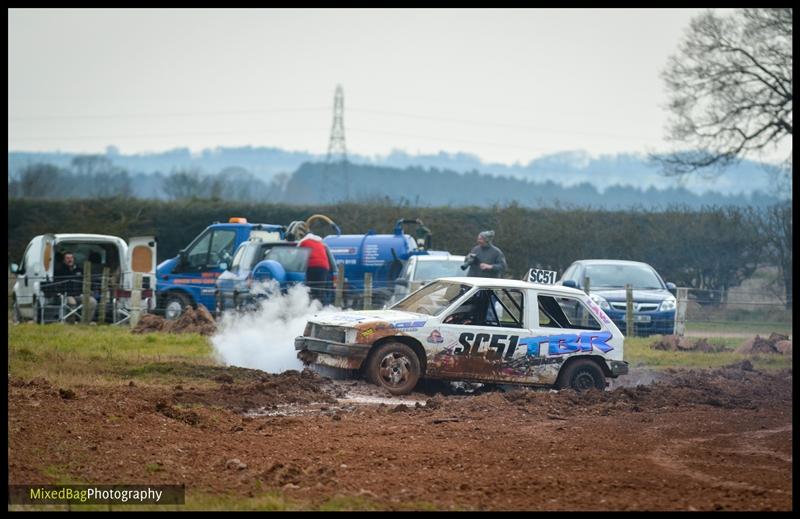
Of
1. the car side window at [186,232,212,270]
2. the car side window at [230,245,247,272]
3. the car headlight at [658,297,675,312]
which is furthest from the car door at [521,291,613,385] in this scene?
the car side window at [186,232,212,270]

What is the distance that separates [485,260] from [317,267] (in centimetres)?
587

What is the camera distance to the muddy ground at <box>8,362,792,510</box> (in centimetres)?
879

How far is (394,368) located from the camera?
49.0 ft

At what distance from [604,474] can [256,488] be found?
2.76m

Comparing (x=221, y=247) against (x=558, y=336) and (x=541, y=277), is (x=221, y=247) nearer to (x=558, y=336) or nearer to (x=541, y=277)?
(x=541, y=277)

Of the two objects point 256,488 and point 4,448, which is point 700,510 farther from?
point 4,448

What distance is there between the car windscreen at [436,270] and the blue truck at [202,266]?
16.6 ft

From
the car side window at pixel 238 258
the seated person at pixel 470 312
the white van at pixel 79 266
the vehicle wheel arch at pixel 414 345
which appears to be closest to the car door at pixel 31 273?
the white van at pixel 79 266

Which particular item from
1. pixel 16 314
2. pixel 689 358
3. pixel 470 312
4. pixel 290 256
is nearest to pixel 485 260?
pixel 689 358

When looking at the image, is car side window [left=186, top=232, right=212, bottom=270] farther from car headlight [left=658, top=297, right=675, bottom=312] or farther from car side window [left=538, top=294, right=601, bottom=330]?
car side window [left=538, top=294, right=601, bottom=330]

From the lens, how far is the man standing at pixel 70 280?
26.7m

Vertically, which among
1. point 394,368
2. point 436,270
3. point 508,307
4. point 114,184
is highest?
point 114,184

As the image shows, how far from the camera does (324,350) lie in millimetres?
15086

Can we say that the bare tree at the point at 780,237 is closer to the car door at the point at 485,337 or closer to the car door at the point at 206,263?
the car door at the point at 206,263
